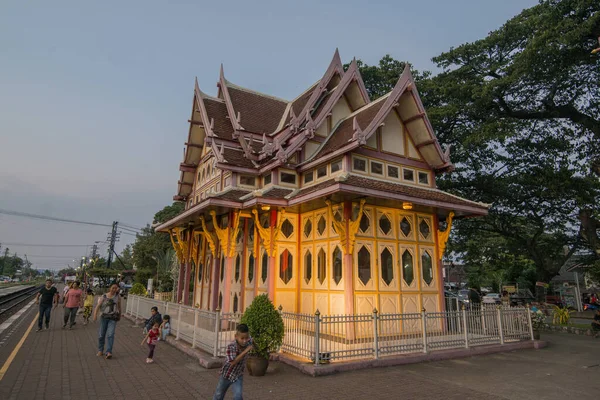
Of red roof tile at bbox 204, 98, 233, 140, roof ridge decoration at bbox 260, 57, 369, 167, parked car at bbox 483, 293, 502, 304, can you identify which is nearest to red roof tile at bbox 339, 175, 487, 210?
roof ridge decoration at bbox 260, 57, 369, 167

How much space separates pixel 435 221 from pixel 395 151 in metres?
2.91

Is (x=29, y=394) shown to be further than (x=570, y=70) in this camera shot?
No

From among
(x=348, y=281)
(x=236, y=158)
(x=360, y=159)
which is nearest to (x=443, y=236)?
(x=360, y=159)

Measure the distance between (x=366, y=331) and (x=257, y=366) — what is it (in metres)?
3.28

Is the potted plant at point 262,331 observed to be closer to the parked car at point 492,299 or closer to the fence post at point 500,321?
the fence post at point 500,321

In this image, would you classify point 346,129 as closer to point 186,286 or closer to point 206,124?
point 206,124

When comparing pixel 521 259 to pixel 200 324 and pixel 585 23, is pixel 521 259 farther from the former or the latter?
pixel 200 324

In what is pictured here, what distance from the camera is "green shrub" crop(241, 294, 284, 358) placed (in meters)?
7.86

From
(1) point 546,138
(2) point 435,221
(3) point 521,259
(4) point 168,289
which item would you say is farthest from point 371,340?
(3) point 521,259

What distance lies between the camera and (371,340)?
9672 millimetres

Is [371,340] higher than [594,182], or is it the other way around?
[594,182]

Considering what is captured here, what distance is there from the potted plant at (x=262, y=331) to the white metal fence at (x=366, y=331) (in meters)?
0.76

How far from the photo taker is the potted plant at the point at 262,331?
775 cm

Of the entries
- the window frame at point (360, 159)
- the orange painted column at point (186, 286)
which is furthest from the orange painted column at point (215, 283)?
the window frame at point (360, 159)
